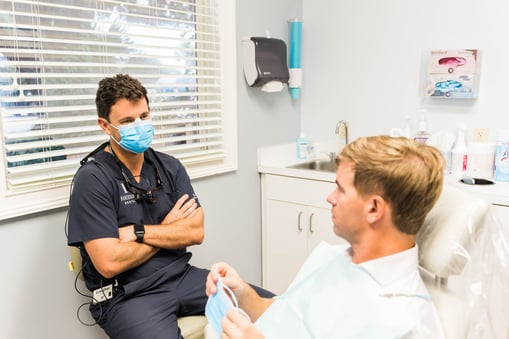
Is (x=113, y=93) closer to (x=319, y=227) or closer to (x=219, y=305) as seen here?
(x=219, y=305)

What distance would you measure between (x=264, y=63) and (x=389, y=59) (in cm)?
75

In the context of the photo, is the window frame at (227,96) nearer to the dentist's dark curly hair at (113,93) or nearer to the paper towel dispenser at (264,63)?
the paper towel dispenser at (264,63)

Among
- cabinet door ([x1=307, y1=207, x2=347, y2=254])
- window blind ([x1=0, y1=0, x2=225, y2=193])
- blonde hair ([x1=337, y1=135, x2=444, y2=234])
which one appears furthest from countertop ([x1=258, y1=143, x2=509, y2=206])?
blonde hair ([x1=337, y1=135, x2=444, y2=234])

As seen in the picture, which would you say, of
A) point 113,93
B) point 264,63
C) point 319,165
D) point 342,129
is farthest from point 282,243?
point 113,93

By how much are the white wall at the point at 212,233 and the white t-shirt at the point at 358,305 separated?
3.46 ft

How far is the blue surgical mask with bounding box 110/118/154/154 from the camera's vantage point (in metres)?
Answer: 1.73

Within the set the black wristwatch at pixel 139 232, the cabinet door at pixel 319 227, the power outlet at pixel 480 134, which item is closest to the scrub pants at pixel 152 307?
the black wristwatch at pixel 139 232

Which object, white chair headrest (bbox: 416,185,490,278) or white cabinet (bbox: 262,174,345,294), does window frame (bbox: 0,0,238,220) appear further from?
white chair headrest (bbox: 416,185,490,278)

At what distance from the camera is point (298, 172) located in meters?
2.59

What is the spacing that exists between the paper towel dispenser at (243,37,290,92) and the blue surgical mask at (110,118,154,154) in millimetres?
954

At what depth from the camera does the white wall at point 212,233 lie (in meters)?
1.75

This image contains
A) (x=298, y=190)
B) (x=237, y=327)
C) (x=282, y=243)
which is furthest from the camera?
(x=282, y=243)

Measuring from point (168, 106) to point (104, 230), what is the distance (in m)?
0.89

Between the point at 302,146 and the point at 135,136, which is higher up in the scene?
the point at 135,136
